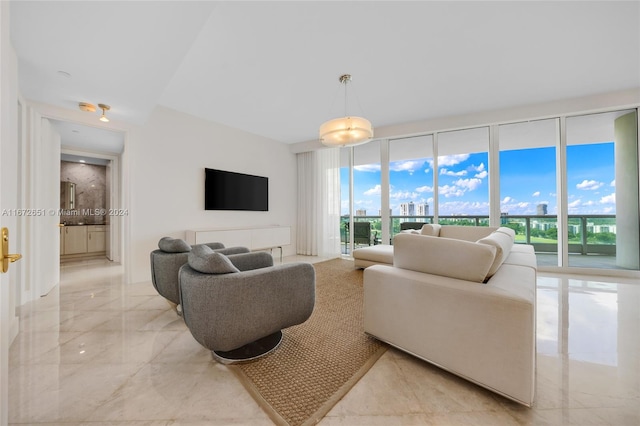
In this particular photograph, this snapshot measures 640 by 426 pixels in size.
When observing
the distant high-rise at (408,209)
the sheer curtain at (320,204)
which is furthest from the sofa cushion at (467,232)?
the sheer curtain at (320,204)

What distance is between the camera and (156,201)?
12.3ft

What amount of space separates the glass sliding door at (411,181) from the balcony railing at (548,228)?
0.05 m

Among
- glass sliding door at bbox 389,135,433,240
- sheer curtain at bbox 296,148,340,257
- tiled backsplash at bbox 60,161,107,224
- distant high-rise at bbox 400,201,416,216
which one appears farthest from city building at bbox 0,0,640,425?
tiled backsplash at bbox 60,161,107,224

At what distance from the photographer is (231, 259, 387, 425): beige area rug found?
1.27m

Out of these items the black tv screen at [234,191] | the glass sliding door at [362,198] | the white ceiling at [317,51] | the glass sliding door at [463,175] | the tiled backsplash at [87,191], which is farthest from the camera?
the tiled backsplash at [87,191]

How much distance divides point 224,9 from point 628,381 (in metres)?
3.71

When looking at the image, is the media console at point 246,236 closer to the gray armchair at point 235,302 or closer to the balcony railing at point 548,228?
the balcony railing at point 548,228

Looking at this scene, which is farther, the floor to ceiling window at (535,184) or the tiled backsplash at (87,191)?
the tiled backsplash at (87,191)

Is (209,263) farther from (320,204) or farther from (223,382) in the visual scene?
(320,204)

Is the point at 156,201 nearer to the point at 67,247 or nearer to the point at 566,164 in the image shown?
the point at 67,247

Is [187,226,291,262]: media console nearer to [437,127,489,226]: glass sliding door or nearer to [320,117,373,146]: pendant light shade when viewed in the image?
[320,117,373,146]: pendant light shade

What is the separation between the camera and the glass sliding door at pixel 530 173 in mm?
4246

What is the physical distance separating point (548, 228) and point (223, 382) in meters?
5.60

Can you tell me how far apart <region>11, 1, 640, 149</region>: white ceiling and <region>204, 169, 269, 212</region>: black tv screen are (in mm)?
1304
